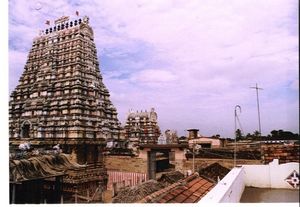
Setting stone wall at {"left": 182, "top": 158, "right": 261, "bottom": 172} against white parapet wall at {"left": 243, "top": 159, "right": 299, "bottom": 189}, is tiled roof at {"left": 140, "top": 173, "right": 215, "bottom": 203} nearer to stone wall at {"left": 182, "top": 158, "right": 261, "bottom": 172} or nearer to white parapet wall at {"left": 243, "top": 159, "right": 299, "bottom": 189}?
white parapet wall at {"left": 243, "top": 159, "right": 299, "bottom": 189}

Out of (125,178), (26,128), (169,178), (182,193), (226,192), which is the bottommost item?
(125,178)

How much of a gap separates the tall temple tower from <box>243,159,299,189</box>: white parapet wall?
24.8 feet

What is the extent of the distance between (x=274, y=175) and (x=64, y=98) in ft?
30.0

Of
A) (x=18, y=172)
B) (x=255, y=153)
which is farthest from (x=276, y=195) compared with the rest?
(x=255, y=153)

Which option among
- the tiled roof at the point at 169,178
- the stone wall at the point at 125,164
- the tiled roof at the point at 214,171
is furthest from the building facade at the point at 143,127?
the tiled roof at the point at 169,178

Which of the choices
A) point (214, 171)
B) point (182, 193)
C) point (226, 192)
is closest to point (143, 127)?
point (214, 171)

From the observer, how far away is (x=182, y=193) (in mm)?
5066

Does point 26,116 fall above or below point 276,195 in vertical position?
above

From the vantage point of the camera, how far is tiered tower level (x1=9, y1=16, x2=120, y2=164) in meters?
12.6

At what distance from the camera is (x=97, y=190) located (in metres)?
11.1

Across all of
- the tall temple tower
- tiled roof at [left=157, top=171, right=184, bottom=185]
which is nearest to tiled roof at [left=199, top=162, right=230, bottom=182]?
tiled roof at [left=157, top=171, right=184, bottom=185]

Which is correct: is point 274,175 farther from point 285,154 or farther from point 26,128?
point 26,128

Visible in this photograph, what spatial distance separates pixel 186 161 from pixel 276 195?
241 inches

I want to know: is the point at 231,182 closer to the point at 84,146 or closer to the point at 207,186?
the point at 207,186
